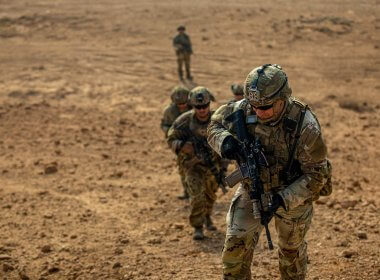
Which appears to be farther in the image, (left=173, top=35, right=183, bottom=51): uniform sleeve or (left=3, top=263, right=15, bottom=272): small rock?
(left=173, top=35, right=183, bottom=51): uniform sleeve

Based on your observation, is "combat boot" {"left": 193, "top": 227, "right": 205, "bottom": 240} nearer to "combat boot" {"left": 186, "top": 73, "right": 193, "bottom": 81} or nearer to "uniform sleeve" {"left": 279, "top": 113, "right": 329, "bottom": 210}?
"uniform sleeve" {"left": 279, "top": 113, "right": 329, "bottom": 210}

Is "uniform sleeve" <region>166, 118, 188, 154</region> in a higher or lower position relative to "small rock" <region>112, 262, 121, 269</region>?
higher

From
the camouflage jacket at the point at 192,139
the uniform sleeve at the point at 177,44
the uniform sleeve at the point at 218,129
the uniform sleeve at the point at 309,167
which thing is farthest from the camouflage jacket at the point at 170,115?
the uniform sleeve at the point at 177,44

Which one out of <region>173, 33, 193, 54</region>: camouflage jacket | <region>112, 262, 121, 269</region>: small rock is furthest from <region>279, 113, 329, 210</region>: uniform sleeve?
<region>173, 33, 193, 54</region>: camouflage jacket

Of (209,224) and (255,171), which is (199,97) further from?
(255,171)

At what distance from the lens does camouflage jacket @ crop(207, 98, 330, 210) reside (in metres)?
4.80

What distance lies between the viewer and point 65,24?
24531 millimetres

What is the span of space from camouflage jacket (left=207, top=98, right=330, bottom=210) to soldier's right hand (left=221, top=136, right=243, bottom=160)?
6cm

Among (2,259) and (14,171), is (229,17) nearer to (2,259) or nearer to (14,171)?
(14,171)

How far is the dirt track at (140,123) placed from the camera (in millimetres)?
7219

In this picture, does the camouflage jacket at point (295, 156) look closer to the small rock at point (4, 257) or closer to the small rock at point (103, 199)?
the small rock at point (4, 257)

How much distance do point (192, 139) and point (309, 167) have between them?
116 inches

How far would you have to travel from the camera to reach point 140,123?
1355 centimetres

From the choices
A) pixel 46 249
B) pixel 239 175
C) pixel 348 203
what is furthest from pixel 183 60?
pixel 239 175
